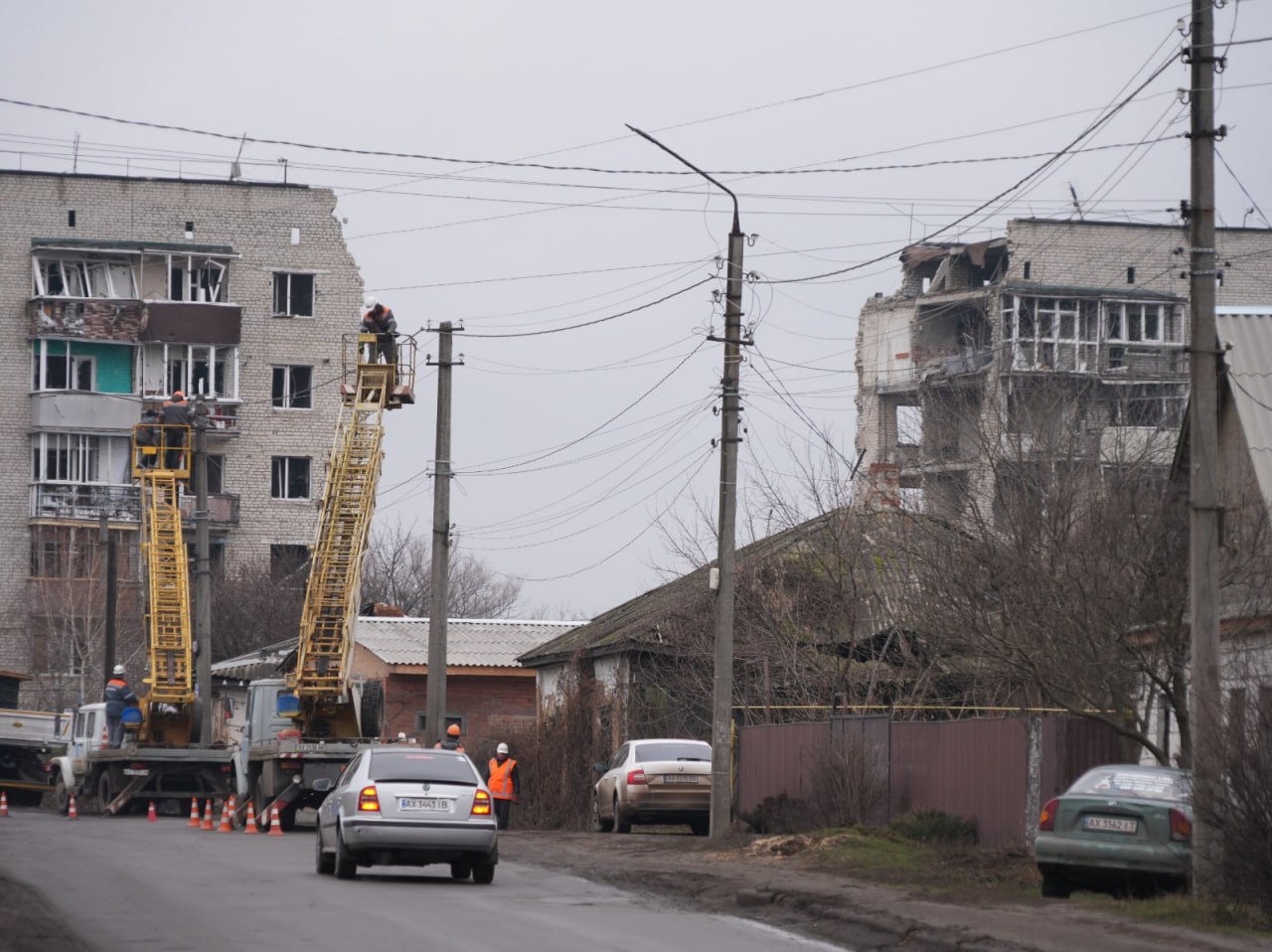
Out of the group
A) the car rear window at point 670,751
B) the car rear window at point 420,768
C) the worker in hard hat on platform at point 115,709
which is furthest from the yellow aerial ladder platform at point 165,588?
the car rear window at point 420,768

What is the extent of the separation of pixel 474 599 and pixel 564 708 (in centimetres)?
5828

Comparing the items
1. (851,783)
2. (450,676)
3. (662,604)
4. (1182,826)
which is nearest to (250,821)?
(851,783)

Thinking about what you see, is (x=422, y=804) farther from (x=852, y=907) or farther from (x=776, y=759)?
(x=776, y=759)

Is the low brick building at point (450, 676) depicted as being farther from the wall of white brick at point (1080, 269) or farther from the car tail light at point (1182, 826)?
the car tail light at point (1182, 826)

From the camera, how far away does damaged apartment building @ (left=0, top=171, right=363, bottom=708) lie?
229 ft

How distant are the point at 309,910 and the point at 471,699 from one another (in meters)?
34.2

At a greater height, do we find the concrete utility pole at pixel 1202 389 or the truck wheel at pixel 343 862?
the concrete utility pole at pixel 1202 389

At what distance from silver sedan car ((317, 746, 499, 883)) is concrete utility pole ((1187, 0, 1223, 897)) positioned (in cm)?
723

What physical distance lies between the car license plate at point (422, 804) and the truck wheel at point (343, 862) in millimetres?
765

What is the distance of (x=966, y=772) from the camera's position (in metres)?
23.0

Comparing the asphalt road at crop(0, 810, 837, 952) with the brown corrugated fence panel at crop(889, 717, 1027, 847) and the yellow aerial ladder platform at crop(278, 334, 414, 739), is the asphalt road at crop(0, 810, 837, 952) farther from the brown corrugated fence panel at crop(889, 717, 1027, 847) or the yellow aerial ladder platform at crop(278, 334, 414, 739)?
the yellow aerial ladder platform at crop(278, 334, 414, 739)

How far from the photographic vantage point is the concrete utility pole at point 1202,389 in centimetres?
1569

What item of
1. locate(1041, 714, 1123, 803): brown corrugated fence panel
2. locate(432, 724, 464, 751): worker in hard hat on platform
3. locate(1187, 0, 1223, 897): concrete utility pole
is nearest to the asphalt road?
locate(1187, 0, 1223, 897): concrete utility pole

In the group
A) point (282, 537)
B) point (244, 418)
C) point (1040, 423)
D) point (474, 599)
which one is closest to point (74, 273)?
point (244, 418)
